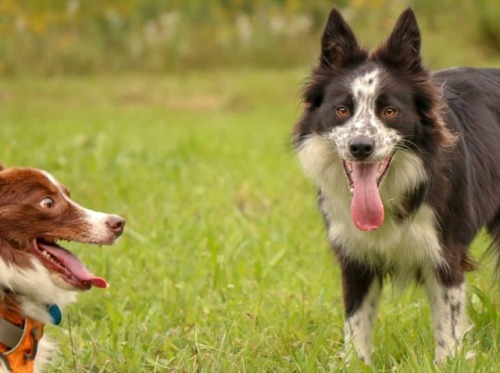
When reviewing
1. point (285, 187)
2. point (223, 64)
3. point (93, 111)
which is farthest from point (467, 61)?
point (285, 187)

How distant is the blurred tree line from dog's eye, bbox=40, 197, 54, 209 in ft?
47.6

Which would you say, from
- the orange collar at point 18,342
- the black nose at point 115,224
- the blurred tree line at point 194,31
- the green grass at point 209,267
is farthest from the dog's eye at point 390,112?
the blurred tree line at point 194,31

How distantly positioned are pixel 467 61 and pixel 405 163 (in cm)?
1326

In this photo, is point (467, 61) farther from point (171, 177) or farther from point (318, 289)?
point (318, 289)

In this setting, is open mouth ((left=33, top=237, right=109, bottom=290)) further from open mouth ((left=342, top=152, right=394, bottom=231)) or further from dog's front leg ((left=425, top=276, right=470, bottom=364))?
dog's front leg ((left=425, top=276, right=470, bottom=364))

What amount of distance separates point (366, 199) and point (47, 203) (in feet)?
4.52

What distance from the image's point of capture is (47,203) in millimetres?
3590

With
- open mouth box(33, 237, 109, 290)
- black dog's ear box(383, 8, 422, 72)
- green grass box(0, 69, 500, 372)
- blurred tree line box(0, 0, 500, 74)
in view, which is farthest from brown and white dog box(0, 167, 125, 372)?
blurred tree line box(0, 0, 500, 74)

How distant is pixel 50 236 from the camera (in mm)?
3592

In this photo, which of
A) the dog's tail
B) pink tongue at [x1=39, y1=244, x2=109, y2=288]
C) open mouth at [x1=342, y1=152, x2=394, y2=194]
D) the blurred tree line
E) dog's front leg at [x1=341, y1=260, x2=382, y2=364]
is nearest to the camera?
pink tongue at [x1=39, y1=244, x2=109, y2=288]

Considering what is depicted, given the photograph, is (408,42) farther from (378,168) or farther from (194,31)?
(194,31)

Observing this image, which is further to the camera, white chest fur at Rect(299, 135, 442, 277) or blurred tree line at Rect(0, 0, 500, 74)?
blurred tree line at Rect(0, 0, 500, 74)

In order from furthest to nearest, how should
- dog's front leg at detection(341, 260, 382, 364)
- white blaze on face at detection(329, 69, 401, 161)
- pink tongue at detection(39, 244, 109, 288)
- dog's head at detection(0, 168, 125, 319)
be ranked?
dog's front leg at detection(341, 260, 382, 364) → white blaze on face at detection(329, 69, 401, 161) → pink tongue at detection(39, 244, 109, 288) → dog's head at detection(0, 168, 125, 319)

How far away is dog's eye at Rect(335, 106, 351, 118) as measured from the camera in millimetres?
3995
